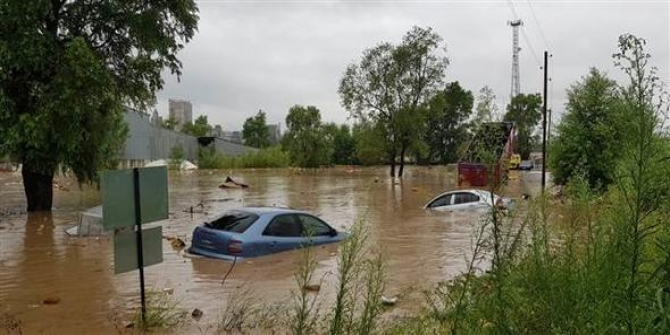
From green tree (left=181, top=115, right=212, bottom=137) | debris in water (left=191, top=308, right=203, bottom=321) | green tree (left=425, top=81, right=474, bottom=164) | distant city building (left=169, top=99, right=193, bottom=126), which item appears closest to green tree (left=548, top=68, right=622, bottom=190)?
debris in water (left=191, top=308, right=203, bottom=321)

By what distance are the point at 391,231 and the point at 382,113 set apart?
37837 mm

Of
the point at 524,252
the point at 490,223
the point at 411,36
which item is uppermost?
the point at 411,36

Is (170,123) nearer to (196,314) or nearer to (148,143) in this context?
(148,143)

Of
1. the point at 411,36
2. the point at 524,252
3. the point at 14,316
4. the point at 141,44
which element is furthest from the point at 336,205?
the point at 411,36

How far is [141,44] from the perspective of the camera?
2427cm

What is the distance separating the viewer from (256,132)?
395 feet

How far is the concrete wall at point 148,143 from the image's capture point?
68688 mm

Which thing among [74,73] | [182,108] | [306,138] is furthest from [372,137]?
[182,108]

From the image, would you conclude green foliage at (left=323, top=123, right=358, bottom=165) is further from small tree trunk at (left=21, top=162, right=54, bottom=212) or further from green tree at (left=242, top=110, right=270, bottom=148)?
small tree trunk at (left=21, top=162, right=54, bottom=212)

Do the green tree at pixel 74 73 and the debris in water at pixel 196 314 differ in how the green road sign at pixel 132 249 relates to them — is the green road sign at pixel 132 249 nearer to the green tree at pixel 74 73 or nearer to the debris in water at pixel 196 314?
the debris in water at pixel 196 314

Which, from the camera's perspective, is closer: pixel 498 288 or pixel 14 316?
pixel 498 288

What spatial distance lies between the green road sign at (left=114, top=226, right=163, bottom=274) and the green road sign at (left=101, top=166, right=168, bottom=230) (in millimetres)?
165

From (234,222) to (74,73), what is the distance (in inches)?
448

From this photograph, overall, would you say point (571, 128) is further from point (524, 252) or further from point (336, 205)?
point (524, 252)
